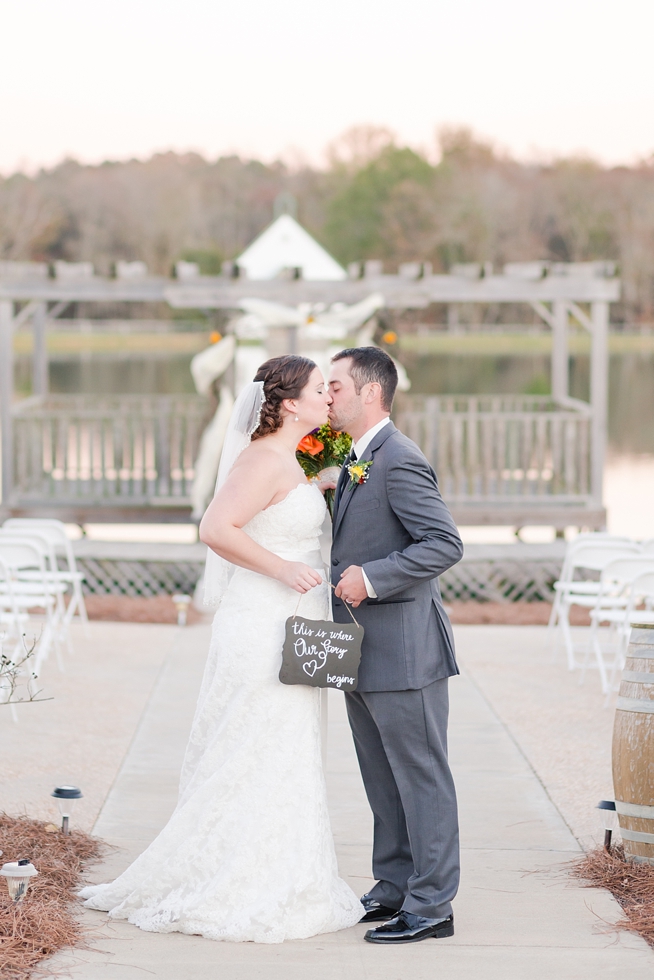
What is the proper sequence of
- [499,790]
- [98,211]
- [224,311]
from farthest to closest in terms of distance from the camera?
[98,211], [224,311], [499,790]

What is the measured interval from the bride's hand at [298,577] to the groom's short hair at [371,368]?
1.88ft

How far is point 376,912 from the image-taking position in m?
3.99

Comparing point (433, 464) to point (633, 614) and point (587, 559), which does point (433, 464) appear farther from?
point (633, 614)

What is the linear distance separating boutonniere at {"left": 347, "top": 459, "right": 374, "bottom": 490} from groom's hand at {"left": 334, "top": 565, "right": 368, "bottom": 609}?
0.28 metres

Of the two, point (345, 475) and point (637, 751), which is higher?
point (345, 475)

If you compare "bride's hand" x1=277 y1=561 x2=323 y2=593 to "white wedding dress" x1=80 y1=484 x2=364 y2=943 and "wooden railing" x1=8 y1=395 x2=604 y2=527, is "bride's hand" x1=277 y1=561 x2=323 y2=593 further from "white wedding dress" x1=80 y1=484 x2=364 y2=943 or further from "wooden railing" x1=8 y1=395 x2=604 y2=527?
"wooden railing" x1=8 y1=395 x2=604 y2=527

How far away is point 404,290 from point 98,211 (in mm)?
72468

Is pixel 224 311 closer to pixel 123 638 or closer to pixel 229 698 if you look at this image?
pixel 123 638

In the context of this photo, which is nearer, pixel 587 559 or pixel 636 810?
pixel 636 810

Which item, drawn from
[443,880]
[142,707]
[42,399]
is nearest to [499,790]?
[443,880]

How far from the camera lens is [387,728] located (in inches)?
151

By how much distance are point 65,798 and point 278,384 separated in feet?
5.51

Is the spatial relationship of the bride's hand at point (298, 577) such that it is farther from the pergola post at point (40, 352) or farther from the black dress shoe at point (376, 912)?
the pergola post at point (40, 352)

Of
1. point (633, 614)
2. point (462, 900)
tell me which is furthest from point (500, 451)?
Result: point (462, 900)
